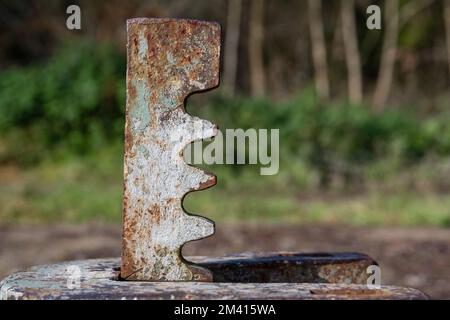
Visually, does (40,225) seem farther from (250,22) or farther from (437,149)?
(250,22)

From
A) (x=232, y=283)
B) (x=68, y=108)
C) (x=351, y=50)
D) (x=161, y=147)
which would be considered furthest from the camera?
(x=351, y=50)

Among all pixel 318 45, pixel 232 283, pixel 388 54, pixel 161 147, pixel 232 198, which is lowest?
pixel 232 198

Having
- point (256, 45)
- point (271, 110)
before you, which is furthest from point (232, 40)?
point (271, 110)

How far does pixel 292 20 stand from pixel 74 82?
5775 millimetres

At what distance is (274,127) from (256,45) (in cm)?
500

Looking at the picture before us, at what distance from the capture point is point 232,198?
909 centimetres

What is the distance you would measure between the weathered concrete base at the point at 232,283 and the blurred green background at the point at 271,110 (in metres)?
5.32

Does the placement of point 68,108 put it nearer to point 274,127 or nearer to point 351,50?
point 274,127

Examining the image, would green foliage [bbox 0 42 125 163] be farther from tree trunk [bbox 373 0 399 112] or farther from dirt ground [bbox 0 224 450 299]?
tree trunk [bbox 373 0 399 112]

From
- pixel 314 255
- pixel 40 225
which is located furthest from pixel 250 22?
pixel 314 255

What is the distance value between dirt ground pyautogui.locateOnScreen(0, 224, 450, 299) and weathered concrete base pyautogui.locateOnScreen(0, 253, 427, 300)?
10.4ft

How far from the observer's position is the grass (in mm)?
8195

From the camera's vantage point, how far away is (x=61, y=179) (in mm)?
10273

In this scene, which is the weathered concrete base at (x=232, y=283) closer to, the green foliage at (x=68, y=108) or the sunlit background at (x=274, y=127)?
the sunlit background at (x=274, y=127)
